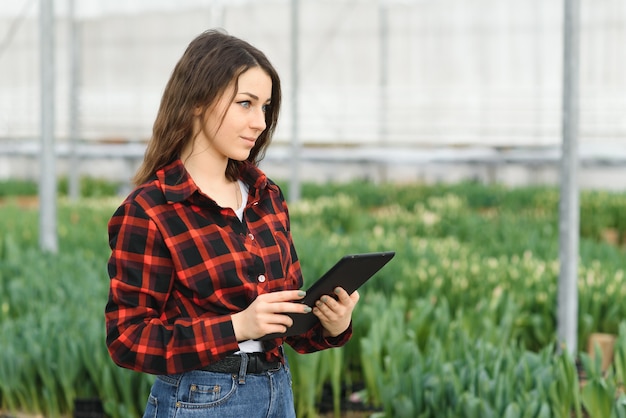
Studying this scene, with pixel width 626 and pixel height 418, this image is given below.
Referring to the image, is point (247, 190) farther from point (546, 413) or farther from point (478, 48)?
point (478, 48)

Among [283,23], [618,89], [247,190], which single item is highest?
[283,23]

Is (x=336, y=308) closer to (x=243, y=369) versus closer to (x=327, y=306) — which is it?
(x=327, y=306)

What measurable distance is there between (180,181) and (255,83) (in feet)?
0.66

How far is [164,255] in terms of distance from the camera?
5.15 ft

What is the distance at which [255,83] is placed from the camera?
64.2 inches

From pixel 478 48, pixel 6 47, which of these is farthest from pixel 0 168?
pixel 478 48

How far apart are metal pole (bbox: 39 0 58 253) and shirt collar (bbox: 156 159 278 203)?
13.1 feet

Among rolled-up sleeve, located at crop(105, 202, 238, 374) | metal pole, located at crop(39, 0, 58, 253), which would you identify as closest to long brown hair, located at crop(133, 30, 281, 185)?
rolled-up sleeve, located at crop(105, 202, 238, 374)

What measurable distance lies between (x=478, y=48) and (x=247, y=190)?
1647 cm

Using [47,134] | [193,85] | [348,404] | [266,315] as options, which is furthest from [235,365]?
[47,134]

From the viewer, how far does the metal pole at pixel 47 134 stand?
18.0ft

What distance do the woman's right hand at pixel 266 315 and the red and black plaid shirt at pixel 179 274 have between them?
20 millimetres

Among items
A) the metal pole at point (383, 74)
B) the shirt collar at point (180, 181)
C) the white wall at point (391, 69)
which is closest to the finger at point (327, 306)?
the shirt collar at point (180, 181)

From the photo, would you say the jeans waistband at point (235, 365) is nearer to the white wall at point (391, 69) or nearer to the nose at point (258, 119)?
the nose at point (258, 119)
